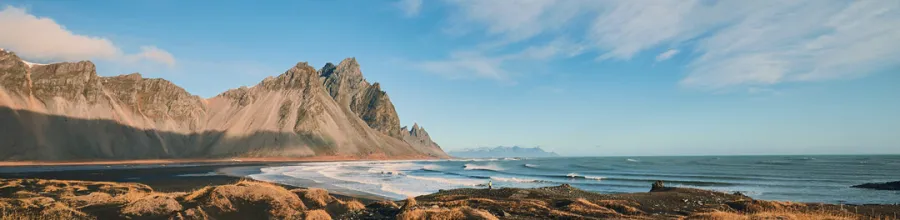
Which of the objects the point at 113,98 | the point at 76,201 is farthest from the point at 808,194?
the point at 113,98

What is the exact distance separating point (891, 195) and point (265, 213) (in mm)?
51950

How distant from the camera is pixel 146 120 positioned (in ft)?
486

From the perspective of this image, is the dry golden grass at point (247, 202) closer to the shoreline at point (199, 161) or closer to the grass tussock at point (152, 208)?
the grass tussock at point (152, 208)

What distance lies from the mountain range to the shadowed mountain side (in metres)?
0.20

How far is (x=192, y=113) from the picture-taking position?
167 meters

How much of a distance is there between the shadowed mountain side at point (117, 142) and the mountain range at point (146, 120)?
0.20 m

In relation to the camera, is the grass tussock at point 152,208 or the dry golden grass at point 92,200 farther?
the dry golden grass at point 92,200

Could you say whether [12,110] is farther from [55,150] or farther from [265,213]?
[265,213]

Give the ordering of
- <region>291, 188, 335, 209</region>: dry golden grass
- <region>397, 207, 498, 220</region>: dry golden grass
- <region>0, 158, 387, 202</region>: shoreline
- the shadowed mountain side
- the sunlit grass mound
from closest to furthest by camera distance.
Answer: the sunlit grass mound, <region>397, 207, 498, 220</region>: dry golden grass, <region>291, 188, 335, 209</region>: dry golden grass, <region>0, 158, 387, 202</region>: shoreline, the shadowed mountain side

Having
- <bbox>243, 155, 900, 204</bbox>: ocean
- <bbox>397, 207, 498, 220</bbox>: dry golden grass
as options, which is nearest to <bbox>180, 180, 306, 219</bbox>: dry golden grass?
<bbox>397, 207, 498, 220</bbox>: dry golden grass

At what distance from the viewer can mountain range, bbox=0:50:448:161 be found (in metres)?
115

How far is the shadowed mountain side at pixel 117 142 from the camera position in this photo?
4301 inches

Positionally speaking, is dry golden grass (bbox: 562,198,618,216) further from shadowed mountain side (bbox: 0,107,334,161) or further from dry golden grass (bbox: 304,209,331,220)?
shadowed mountain side (bbox: 0,107,334,161)

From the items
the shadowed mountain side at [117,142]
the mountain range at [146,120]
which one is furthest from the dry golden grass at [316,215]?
the shadowed mountain side at [117,142]
